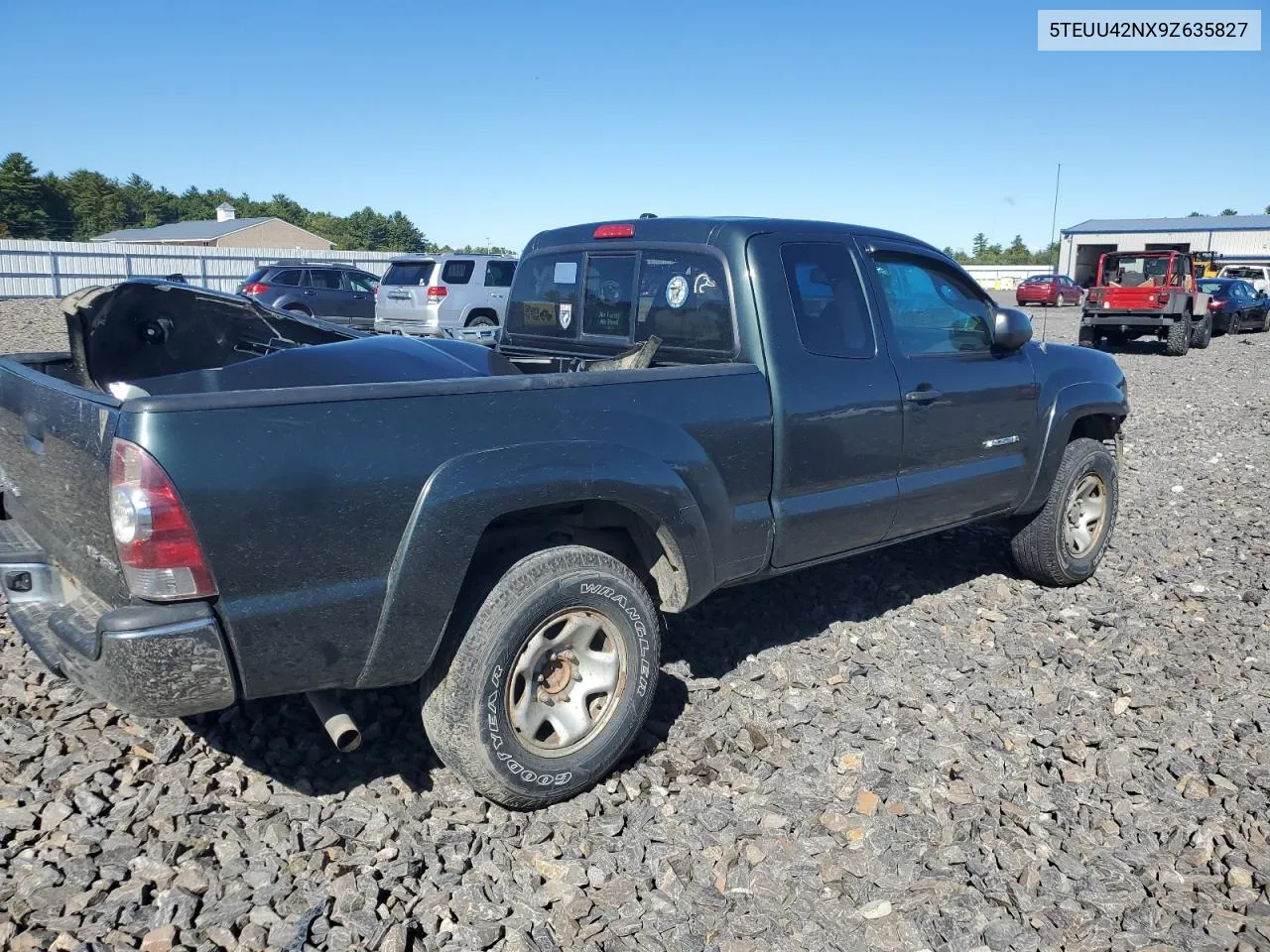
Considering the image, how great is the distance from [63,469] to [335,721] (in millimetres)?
1053

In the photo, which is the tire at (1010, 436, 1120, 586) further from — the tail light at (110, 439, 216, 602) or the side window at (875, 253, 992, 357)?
the tail light at (110, 439, 216, 602)

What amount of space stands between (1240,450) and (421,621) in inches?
364

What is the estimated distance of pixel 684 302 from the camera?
4.03 meters

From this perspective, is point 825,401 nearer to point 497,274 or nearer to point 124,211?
point 497,274

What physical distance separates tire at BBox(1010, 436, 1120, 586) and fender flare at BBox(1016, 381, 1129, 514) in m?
0.09

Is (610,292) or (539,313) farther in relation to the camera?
(539,313)

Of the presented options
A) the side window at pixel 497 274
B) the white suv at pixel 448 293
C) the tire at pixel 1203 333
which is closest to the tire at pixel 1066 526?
the white suv at pixel 448 293

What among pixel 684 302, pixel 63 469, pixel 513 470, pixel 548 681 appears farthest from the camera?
pixel 684 302

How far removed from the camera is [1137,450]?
9.45 metres

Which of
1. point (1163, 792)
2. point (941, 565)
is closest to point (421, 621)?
point (1163, 792)

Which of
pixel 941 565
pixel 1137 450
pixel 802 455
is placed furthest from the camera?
pixel 1137 450

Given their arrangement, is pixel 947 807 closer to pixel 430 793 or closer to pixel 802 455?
pixel 802 455

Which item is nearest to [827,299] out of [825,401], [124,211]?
[825,401]

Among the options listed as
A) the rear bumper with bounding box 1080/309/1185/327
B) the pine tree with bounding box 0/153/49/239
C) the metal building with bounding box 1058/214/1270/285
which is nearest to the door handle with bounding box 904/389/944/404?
the rear bumper with bounding box 1080/309/1185/327
